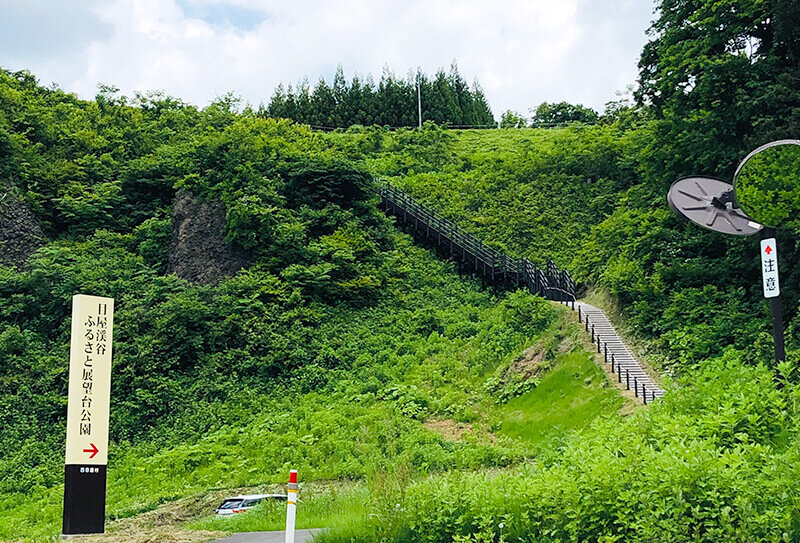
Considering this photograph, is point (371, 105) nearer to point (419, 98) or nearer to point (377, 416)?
point (419, 98)

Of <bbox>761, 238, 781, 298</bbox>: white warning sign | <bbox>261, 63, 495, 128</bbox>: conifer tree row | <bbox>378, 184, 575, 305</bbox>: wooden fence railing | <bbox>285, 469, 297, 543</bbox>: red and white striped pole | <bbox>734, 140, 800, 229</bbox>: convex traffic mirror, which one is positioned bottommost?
<bbox>285, 469, 297, 543</bbox>: red and white striped pole

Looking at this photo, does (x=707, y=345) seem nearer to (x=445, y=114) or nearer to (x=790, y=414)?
(x=790, y=414)

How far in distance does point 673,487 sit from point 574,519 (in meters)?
0.97

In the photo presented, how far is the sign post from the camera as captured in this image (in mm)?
12031

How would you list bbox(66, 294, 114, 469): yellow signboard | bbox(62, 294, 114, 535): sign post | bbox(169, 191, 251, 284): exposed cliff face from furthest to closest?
bbox(169, 191, 251, 284): exposed cliff face → bbox(66, 294, 114, 469): yellow signboard → bbox(62, 294, 114, 535): sign post

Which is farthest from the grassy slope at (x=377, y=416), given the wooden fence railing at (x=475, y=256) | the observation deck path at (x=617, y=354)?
the wooden fence railing at (x=475, y=256)

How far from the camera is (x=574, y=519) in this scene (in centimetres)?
716

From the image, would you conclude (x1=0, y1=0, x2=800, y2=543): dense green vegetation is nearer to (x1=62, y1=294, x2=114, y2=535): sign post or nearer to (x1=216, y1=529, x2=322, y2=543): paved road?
(x1=216, y1=529, x2=322, y2=543): paved road

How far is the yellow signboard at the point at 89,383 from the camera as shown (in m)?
12.4

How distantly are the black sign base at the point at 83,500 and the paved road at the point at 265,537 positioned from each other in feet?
7.75

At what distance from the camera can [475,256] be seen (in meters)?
32.0

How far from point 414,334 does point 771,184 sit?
64.5 feet

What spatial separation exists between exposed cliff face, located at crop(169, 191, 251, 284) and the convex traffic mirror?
74.4 ft

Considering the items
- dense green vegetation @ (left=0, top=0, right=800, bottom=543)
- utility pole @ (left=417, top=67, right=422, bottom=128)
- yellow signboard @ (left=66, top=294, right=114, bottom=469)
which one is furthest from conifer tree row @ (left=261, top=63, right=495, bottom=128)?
yellow signboard @ (left=66, top=294, right=114, bottom=469)
